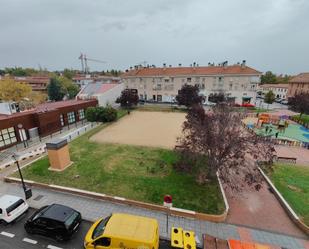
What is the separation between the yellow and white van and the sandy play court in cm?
1192

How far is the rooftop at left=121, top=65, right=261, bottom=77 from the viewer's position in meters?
41.6

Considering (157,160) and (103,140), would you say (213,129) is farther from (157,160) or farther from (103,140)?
(103,140)

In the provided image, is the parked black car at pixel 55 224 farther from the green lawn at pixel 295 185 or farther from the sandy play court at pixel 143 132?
the sandy play court at pixel 143 132

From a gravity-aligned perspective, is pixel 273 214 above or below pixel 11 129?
below

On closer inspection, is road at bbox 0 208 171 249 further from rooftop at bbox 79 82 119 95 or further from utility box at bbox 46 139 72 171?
rooftop at bbox 79 82 119 95

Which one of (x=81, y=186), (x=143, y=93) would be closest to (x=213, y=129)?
(x=81, y=186)

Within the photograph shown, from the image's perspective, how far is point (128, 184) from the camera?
1184cm

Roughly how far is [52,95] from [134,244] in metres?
51.8

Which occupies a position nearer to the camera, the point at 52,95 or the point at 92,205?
the point at 92,205

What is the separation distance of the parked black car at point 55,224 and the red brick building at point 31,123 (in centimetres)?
1428

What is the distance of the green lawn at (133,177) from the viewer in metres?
10.5

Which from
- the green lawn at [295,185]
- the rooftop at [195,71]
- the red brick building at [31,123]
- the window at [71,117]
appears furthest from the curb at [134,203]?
the rooftop at [195,71]

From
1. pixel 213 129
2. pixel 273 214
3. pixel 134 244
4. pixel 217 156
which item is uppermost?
pixel 213 129

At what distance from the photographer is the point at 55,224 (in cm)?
762
